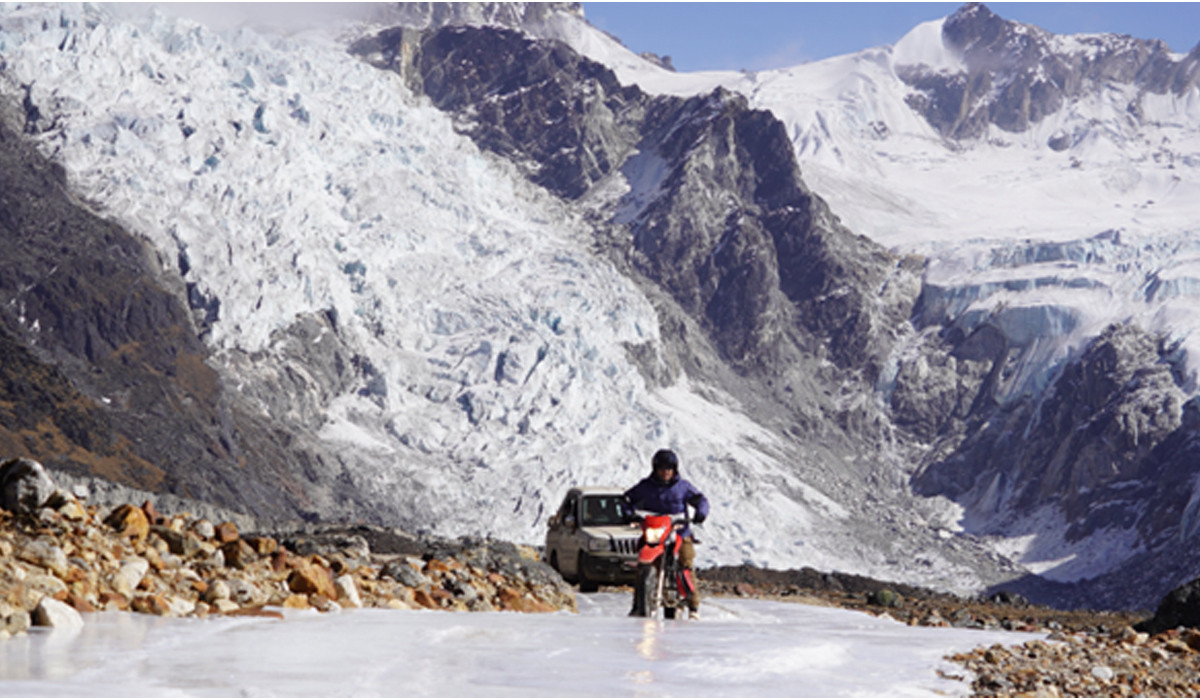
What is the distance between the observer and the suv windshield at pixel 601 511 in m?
22.7

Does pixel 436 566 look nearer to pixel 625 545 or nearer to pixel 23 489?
pixel 625 545

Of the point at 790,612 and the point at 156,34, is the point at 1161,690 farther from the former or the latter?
the point at 156,34

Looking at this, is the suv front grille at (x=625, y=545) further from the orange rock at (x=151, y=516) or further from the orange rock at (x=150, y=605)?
the orange rock at (x=150, y=605)

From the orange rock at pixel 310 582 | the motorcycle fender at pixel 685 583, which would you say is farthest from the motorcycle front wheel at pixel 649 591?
the orange rock at pixel 310 582

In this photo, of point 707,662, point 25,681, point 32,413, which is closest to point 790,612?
point 707,662

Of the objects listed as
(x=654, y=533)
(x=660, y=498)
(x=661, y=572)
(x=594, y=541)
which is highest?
(x=660, y=498)

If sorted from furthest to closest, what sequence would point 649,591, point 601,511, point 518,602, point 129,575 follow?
point 601,511, point 518,602, point 649,591, point 129,575

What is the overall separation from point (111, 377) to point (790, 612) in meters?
131

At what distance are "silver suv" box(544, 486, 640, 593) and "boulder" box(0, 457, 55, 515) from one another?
877cm

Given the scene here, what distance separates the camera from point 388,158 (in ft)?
557

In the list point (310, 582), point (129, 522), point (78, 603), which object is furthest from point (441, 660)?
point (129, 522)

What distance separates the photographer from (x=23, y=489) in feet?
45.9

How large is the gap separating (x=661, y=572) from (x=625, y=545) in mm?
6113

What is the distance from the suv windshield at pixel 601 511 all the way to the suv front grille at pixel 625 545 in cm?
100
